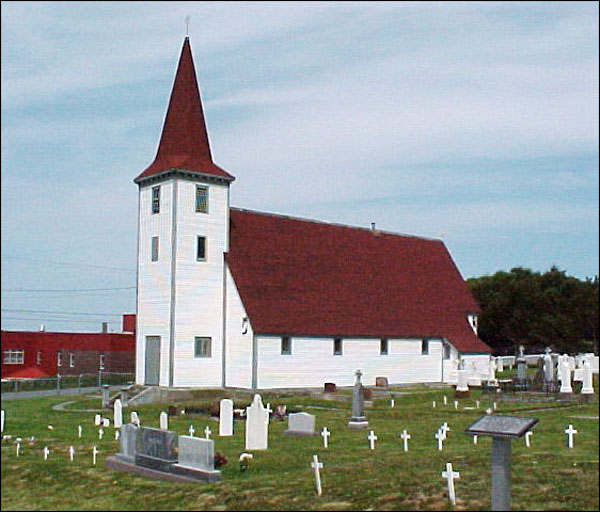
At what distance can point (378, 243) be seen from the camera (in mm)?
50531

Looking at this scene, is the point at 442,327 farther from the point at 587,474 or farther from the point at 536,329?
the point at 587,474

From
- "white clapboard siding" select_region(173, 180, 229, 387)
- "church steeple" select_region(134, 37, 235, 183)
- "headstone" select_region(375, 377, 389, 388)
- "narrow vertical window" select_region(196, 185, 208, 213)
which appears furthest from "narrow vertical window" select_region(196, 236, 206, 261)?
"headstone" select_region(375, 377, 389, 388)

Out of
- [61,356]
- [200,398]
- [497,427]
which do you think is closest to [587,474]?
[497,427]

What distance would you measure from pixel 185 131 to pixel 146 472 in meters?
26.6

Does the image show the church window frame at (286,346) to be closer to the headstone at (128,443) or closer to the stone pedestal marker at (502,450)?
the headstone at (128,443)

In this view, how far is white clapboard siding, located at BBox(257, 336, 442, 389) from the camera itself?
4000cm

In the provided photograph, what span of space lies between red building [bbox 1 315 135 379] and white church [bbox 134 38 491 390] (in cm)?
1747

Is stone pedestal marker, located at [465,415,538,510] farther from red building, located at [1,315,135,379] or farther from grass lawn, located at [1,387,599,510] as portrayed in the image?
red building, located at [1,315,135,379]

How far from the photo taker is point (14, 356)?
180ft

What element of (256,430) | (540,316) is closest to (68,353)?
(540,316)

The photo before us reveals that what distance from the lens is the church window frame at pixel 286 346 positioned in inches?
1598

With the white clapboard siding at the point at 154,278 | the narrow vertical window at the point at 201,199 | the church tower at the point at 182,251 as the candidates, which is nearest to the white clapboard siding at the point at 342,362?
the church tower at the point at 182,251

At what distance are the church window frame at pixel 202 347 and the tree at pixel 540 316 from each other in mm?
36880

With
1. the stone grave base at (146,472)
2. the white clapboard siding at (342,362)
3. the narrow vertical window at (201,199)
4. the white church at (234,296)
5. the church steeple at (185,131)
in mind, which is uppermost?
the church steeple at (185,131)
